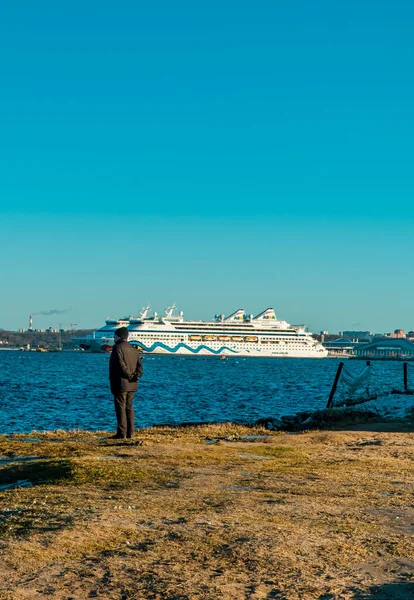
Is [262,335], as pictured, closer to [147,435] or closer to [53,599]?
[147,435]

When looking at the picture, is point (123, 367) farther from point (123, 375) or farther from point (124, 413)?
point (124, 413)

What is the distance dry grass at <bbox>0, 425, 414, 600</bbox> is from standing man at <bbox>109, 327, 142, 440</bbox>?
1.84 m

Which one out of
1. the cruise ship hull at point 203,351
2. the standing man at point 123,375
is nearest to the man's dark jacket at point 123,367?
→ the standing man at point 123,375

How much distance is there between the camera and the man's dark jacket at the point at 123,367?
1238 cm

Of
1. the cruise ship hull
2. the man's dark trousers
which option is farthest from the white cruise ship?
the man's dark trousers

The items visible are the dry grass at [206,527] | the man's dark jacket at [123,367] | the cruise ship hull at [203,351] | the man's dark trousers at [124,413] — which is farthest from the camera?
the cruise ship hull at [203,351]

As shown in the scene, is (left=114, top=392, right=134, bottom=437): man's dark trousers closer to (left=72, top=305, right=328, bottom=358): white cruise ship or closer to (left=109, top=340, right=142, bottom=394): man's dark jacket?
(left=109, top=340, right=142, bottom=394): man's dark jacket

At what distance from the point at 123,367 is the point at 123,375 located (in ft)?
0.43

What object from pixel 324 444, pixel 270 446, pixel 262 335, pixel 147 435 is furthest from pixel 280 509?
pixel 262 335

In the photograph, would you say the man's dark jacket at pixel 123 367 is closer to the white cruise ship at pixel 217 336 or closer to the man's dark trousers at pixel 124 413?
the man's dark trousers at pixel 124 413

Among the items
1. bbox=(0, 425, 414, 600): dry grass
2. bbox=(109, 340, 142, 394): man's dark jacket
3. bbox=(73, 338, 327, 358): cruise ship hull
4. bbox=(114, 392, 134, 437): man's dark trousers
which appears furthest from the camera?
bbox=(73, 338, 327, 358): cruise ship hull

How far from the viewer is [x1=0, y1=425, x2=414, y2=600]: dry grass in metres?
4.76

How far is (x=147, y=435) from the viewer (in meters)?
13.8

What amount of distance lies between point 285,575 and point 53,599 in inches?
57.1
